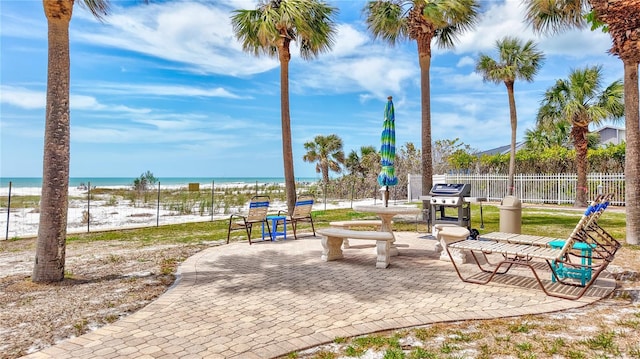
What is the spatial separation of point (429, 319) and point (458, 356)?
2.82 feet

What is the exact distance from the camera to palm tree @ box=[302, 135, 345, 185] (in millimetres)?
31906

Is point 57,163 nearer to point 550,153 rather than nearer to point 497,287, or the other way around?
point 497,287

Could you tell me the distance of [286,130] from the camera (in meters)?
12.9

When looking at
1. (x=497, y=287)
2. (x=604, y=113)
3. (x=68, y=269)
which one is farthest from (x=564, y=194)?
(x=68, y=269)

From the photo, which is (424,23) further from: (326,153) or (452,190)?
(326,153)

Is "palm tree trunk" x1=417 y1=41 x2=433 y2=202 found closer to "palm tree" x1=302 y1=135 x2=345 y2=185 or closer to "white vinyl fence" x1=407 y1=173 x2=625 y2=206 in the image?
"white vinyl fence" x1=407 y1=173 x2=625 y2=206

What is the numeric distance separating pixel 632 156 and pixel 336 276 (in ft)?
22.0

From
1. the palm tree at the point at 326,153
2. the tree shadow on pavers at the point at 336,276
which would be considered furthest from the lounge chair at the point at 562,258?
the palm tree at the point at 326,153

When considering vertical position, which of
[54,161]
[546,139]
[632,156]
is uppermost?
[546,139]

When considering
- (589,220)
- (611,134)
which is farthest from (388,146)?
(611,134)

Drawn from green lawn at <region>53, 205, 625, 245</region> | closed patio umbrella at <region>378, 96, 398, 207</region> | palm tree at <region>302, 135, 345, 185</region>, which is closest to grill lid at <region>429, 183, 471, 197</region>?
closed patio umbrella at <region>378, 96, 398, 207</region>

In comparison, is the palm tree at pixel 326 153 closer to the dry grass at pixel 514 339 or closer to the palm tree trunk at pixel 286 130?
the palm tree trunk at pixel 286 130

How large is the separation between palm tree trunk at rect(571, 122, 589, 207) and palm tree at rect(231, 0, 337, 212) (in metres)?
13.0

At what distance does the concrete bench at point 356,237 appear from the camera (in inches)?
248
